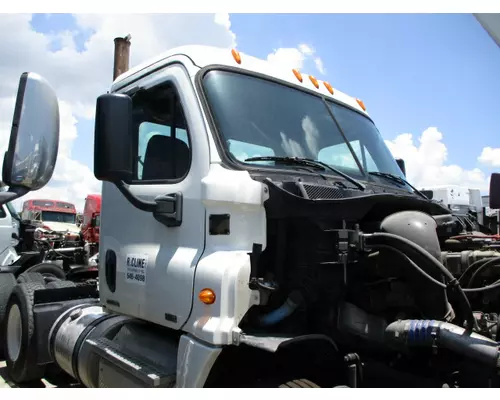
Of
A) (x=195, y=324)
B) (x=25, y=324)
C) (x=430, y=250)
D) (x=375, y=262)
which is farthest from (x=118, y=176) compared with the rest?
(x=25, y=324)

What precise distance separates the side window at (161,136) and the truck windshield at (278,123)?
283mm

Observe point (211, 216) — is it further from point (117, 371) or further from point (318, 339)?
point (117, 371)

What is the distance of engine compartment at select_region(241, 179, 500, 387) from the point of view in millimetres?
2492

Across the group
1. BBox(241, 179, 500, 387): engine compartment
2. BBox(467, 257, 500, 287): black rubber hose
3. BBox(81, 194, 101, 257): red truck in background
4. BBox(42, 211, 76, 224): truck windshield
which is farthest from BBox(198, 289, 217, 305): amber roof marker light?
BBox(42, 211, 76, 224): truck windshield

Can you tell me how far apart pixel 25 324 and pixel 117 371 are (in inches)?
69.1

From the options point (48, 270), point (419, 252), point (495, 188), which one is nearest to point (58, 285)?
point (48, 270)

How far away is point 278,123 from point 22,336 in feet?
10.2

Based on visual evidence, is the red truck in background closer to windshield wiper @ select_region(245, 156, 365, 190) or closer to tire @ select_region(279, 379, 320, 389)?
windshield wiper @ select_region(245, 156, 365, 190)

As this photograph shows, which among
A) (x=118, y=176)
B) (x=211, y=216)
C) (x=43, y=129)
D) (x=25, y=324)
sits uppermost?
(x=43, y=129)

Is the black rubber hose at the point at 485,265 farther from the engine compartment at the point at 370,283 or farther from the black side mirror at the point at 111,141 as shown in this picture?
the black side mirror at the point at 111,141

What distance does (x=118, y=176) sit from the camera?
2.61 meters

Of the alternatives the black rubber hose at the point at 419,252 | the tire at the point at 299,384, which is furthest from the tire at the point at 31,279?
the black rubber hose at the point at 419,252

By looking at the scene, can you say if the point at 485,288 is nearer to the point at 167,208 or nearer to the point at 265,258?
the point at 265,258

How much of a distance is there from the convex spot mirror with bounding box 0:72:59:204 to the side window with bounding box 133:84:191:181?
31.0 inches
